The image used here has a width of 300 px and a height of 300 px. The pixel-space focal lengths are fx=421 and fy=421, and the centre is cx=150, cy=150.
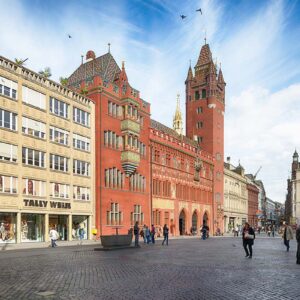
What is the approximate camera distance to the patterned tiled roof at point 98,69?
57219mm

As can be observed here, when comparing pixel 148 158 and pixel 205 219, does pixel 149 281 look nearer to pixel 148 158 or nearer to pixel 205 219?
pixel 148 158

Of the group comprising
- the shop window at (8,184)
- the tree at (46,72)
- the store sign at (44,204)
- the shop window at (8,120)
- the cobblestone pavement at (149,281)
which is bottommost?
the cobblestone pavement at (149,281)

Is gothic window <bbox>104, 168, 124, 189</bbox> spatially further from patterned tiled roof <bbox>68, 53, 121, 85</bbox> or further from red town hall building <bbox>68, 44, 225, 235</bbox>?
patterned tiled roof <bbox>68, 53, 121, 85</bbox>

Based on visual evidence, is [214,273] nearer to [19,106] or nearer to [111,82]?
[19,106]

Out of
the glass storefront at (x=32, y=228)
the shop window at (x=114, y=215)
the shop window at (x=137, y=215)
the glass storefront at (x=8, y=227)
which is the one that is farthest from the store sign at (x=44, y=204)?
the shop window at (x=137, y=215)

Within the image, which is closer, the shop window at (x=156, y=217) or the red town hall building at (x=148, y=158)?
the red town hall building at (x=148, y=158)

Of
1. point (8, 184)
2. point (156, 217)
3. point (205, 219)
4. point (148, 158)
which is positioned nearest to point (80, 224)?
point (8, 184)

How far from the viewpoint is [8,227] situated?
1503 inches

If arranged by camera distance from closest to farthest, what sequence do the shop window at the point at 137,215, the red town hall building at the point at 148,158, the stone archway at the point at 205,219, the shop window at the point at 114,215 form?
1. the shop window at the point at 114,215
2. the red town hall building at the point at 148,158
3. the shop window at the point at 137,215
4. the stone archway at the point at 205,219

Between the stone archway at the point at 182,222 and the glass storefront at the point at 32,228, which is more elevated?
the glass storefront at the point at 32,228

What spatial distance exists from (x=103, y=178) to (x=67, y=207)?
22.2 ft

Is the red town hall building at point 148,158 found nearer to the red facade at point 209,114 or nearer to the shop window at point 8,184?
the red facade at point 209,114

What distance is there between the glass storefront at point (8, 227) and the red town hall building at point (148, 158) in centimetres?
1200

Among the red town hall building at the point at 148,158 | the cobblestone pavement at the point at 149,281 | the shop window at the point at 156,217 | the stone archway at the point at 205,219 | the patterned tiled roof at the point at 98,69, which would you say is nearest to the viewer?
the cobblestone pavement at the point at 149,281
